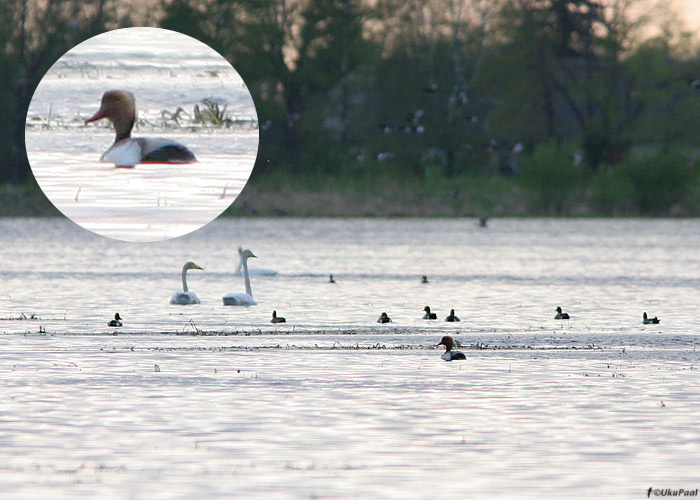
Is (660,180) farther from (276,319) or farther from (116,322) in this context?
(116,322)

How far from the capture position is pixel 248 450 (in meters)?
12.6

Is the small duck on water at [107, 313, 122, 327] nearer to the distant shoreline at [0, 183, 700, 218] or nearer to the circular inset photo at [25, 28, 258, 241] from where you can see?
the circular inset photo at [25, 28, 258, 241]

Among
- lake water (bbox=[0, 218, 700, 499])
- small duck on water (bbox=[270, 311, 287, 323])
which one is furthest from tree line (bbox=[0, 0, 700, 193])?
small duck on water (bbox=[270, 311, 287, 323])

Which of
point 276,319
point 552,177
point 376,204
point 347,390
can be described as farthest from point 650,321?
point 376,204

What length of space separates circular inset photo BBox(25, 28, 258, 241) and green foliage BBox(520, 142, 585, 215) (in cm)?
4880

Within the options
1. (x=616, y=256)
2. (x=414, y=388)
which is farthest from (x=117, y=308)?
(x=616, y=256)

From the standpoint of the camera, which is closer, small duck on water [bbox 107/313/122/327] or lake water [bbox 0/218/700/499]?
lake water [bbox 0/218/700/499]

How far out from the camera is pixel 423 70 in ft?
269

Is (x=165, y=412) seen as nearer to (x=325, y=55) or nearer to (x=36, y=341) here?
(x=36, y=341)

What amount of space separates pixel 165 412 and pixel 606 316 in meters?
13.6

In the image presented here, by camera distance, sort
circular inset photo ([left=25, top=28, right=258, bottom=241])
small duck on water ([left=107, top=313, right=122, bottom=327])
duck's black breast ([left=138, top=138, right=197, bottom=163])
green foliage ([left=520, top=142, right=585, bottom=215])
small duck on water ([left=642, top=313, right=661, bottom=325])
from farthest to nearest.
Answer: green foliage ([left=520, top=142, right=585, bottom=215]) < small duck on water ([left=642, top=313, right=661, bottom=325]) < small duck on water ([left=107, top=313, right=122, bottom=327]) < duck's black breast ([left=138, top=138, right=197, bottom=163]) < circular inset photo ([left=25, top=28, right=258, bottom=241])

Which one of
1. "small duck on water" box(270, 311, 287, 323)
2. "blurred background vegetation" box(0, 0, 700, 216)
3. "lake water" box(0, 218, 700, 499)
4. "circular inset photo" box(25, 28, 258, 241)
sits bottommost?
"lake water" box(0, 218, 700, 499)

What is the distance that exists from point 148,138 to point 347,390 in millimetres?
8034

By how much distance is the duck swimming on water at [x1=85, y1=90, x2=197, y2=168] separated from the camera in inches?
905
